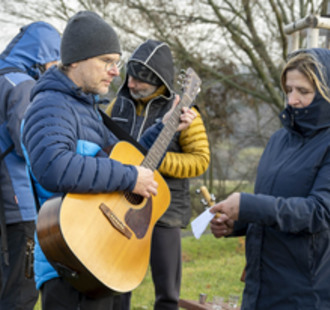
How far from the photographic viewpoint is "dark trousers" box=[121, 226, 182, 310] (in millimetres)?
3328

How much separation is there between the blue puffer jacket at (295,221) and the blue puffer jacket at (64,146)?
64 cm

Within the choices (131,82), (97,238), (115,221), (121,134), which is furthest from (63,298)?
(131,82)

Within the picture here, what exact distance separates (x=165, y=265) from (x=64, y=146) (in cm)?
151

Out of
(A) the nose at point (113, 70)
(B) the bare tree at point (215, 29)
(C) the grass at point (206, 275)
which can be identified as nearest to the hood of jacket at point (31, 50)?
(A) the nose at point (113, 70)

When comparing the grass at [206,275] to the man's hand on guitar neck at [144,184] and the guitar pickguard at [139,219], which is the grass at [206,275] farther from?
the man's hand on guitar neck at [144,184]

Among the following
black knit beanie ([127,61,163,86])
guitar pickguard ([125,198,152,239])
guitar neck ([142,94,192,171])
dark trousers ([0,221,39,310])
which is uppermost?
black knit beanie ([127,61,163,86])

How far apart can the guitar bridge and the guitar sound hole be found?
0.16 metres

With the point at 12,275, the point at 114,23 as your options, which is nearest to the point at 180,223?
the point at 12,275

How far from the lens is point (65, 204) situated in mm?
2105

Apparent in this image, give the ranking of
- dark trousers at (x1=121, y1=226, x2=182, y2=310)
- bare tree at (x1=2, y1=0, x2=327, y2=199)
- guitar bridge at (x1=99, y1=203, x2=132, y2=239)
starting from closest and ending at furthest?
guitar bridge at (x1=99, y1=203, x2=132, y2=239), dark trousers at (x1=121, y1=226, x2=182, y2=310), bare tree at (x1=2, y1=0, x2=327, y2=199)

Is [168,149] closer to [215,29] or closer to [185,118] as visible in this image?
[185,118]

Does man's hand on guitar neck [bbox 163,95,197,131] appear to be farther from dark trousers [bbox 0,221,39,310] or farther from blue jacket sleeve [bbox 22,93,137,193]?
dark trousers [bbox 0,221,39,310]

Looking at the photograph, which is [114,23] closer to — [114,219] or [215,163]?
[215,163]

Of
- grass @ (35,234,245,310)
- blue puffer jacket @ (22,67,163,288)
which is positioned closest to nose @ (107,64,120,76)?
blue puffer jacket @ (22,67,163,288)
